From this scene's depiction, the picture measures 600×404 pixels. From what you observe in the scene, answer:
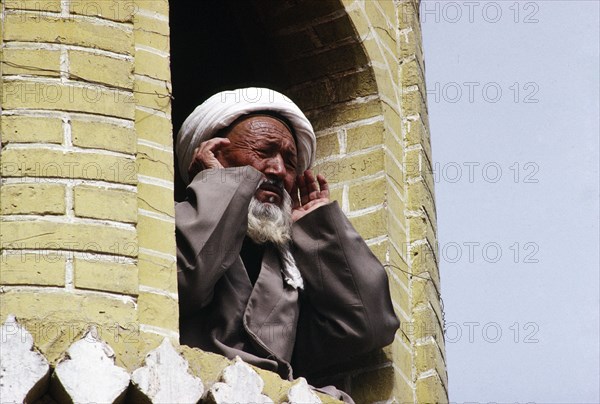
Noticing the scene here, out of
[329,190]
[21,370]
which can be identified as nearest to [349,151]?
[329,190]

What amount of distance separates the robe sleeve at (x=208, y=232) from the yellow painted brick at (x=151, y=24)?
1.43ft

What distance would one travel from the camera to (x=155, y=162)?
20.2 ft

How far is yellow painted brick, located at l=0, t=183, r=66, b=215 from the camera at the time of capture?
5.87 m

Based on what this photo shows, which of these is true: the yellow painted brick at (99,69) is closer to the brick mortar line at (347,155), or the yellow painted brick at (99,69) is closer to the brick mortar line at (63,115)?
the brick mortar line at (63,115)

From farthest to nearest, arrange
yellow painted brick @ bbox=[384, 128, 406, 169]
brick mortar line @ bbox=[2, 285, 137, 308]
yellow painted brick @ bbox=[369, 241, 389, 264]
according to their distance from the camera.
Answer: yellow painted brick @ bbox=[384, 128, 406, 169]
yellow painted brick @ bbox=[369, 241, 389, 264]
brick mortar line @ bbox=[2, 285, 137, 308]

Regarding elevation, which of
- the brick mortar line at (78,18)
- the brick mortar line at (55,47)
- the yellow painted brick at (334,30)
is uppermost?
the yellow painted brick at (334,30)

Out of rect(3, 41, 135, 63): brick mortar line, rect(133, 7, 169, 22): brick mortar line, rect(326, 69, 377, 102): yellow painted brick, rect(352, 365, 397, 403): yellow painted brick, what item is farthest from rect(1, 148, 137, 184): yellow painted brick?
rect(326, 69, 377, 102): yellow painted brick

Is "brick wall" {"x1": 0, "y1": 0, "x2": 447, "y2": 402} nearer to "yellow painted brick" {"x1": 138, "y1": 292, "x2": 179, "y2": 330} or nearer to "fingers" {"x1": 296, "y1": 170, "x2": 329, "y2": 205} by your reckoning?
"yellow painted brick" {"x1": 138, "y1": 292, "x2": 179, "y2": 330}

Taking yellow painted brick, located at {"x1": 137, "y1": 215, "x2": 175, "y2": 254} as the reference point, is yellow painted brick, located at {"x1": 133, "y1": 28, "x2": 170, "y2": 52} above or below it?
above

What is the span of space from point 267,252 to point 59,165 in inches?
41.2

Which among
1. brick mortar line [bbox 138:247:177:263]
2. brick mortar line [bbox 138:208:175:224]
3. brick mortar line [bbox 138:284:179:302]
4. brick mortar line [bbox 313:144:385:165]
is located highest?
brick mortar line [bbox 313:144:385:165]

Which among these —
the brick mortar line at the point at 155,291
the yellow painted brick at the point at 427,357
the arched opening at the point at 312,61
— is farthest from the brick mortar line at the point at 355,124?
the brick mortar line at the point at 155,291

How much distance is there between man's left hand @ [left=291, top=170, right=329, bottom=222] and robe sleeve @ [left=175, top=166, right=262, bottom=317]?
1.20ft

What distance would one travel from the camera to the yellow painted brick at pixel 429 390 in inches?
274
